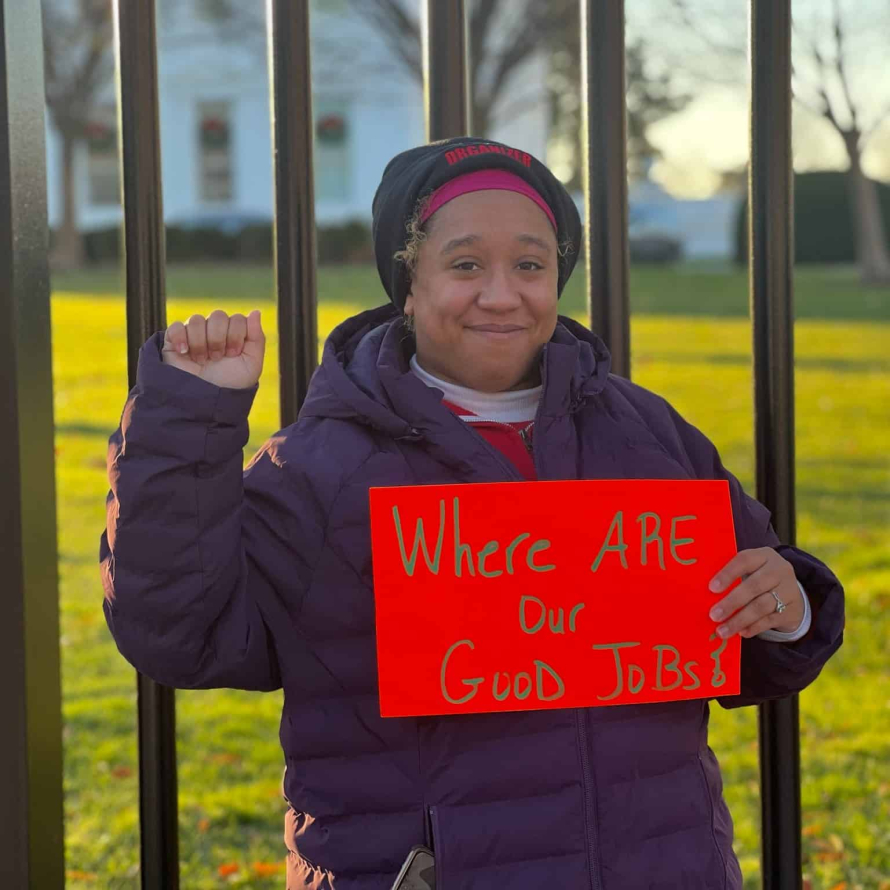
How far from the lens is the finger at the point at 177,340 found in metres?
1.44

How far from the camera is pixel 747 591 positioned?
62.5 inches

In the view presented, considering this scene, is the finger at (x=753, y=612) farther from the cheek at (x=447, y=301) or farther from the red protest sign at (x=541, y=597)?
the cheek at (x=447, y=301)

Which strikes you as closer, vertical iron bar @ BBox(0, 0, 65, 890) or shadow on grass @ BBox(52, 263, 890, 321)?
vertical iron bar @ BBox(0, 0, 65, 890)

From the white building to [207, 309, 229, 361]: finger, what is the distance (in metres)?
22.0

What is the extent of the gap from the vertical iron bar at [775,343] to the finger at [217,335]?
→ 28.9 inches

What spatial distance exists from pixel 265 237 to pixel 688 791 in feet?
66.3

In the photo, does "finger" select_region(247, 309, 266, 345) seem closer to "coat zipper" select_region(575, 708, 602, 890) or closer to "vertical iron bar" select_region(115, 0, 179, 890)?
"vertical iron bar" select_region(115, 0, 179, 890)

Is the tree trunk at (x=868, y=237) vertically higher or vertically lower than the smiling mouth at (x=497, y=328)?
higher

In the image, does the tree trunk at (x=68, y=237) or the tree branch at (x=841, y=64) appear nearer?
the tree branch at (x=841, y=64)

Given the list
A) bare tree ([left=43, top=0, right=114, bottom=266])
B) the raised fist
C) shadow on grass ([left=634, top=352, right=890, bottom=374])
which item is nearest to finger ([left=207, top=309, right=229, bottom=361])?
the raised fist

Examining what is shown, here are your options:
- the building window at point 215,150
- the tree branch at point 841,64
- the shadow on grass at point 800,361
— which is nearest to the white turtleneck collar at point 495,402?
the shadow on grass at point 800,361

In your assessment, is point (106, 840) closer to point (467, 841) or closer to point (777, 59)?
point (467, 841)

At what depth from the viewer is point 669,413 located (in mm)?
1805

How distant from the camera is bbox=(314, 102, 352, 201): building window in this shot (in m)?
25.0
